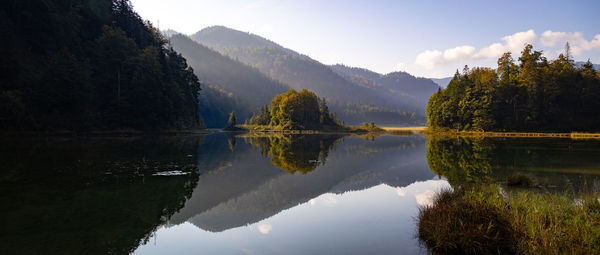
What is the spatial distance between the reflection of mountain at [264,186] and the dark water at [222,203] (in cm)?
8

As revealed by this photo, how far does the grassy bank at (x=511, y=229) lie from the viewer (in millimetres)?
8969

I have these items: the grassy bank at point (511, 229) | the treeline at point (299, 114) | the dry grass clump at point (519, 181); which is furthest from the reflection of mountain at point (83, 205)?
the treeline at point (299, 114)

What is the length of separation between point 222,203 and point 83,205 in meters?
6.41

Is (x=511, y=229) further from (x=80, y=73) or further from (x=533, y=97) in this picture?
(x=533, y=97)

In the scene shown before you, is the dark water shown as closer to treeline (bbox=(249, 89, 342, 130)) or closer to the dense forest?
the dense forest

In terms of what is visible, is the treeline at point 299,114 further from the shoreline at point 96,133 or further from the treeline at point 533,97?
the treeline at point 533,97

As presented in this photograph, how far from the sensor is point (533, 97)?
106m

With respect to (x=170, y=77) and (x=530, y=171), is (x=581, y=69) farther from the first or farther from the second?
(x=170, y=77)

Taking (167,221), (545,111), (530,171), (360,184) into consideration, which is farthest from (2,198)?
(545,111)

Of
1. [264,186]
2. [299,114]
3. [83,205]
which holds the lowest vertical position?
[264,186]

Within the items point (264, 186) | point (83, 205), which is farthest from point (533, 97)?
point (83, 205)

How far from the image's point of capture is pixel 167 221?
14.1 m

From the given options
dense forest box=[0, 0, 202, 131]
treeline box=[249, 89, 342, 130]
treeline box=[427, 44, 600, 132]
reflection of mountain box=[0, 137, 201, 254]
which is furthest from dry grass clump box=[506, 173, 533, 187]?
treeline box=[249, 89, 342, 130]

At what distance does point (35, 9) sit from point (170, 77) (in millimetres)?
35595
